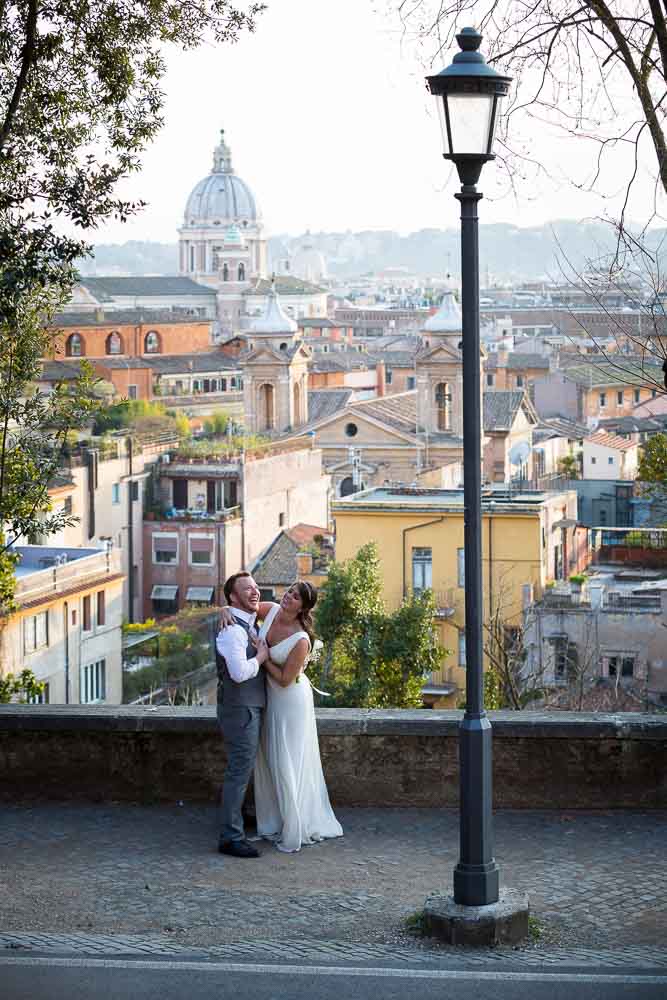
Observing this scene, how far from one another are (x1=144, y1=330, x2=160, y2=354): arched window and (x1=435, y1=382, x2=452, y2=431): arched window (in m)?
37.0

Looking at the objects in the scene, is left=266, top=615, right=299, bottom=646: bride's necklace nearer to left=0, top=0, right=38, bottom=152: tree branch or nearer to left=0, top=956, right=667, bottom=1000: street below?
left=0, top=956, right=667, bottom=1000: street below

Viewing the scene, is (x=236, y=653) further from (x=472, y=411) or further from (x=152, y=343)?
(x=152, y=343)

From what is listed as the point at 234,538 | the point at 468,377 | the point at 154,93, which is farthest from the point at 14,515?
the point at 234,538

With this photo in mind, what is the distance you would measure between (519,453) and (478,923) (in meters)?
58.6

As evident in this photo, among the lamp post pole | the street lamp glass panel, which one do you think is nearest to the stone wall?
the lamp post pole

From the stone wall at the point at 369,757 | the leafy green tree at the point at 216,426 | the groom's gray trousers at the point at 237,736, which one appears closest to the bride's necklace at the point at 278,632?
the groom's gray trousers at the point at 237,736

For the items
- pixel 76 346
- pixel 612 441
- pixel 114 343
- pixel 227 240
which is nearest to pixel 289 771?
pixel 612 441

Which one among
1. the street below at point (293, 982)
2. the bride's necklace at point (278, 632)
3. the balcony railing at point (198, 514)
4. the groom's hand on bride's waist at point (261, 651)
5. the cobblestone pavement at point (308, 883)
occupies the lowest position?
the balcony railing at point (198, 514)

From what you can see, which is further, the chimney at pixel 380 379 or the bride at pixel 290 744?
the chimney at pixel 380 379

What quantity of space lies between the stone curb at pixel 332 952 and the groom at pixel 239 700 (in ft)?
3.27

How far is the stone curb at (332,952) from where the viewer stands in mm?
5406

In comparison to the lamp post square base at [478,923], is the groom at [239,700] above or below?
above

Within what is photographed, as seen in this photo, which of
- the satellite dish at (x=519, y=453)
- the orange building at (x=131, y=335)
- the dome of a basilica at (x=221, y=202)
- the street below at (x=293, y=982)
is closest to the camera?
the street below at (x=293, y=982)

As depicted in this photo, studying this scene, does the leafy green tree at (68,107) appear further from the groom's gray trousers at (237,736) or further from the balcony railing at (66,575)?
the balcony railing at (66,575)
